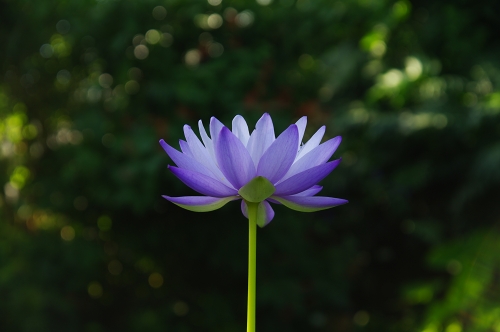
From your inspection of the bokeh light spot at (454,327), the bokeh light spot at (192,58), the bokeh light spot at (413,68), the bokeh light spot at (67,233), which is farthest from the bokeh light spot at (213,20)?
the bokeh light spot at (454,327)

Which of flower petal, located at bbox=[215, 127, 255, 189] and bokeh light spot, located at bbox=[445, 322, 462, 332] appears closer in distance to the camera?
flower petal, located at bbox=[215, 127, 255, 189]

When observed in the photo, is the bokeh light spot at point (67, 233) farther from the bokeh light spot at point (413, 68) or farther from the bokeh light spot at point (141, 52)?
the bokeh light spot at point (413, 68)

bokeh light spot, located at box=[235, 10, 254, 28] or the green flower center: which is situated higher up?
bokeh light spot, located at box=[235, 10, 254, 28]

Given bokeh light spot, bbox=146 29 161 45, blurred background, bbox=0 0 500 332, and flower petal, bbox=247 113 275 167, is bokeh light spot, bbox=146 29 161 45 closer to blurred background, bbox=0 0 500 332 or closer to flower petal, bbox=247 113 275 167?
blurred background, bbox=0 0 500 332

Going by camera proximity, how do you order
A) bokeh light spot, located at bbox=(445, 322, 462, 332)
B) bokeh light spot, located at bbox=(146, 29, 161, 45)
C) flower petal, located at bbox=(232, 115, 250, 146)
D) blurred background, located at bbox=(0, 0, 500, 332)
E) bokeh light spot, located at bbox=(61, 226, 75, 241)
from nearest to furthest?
1. flower petal, located at bbox=(232, 115, 250, 146)
2. bokeh light spot, located at bbox=(445, 322, 462, 332)
3. blurred background, located at bbox=(0, 0, 500, 332)
4. bokeh light spot, located at bbox=(146, 29, 161, 45)
5. bokeh light spot, located at bbox=(61, 226, 75, 241)

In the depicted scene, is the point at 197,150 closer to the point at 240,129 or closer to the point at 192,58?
the point at 240,129

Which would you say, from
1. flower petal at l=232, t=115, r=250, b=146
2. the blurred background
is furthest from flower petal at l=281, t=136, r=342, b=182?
the blurred background

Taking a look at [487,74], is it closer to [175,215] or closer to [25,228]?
[175,215]

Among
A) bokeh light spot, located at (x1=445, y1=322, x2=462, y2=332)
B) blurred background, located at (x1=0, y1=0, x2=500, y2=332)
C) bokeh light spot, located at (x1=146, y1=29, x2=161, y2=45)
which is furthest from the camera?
bokeh light spot, located at (x1=146, y1=29, x2=161, y2=45)
